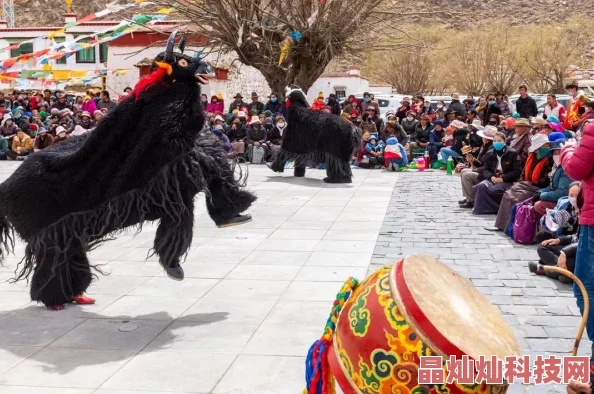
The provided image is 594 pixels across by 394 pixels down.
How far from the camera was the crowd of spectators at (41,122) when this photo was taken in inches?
682

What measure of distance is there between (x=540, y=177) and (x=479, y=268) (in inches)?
79.0

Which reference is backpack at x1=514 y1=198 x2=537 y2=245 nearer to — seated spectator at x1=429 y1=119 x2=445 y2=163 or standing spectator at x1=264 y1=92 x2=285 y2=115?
seated spectator at x1=429 y1=119 x2=445 y2=163

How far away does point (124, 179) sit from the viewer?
5.73m

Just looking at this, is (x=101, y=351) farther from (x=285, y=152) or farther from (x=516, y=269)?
(x=285, y=152)

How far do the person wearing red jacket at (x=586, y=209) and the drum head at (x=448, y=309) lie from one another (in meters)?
1.56

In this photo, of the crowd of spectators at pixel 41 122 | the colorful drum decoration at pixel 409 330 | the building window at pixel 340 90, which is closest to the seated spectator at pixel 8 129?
the crowd of spectators at pixel 41 122

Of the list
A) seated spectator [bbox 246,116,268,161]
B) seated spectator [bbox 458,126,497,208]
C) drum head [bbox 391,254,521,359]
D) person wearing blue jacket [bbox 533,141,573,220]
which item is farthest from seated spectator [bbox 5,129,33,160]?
drum head [bbox 391,254,521,359]

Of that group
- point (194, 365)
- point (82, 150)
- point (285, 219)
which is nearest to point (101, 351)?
point (194, 365)

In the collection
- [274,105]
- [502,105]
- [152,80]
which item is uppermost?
[152,80]

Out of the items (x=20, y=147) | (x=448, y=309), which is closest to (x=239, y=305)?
(x=448, y=309)

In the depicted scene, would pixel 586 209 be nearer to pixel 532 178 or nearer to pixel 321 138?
pixel 532 178

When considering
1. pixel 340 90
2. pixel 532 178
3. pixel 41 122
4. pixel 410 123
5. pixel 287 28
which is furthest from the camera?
pixel 340 90

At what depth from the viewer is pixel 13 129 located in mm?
19359

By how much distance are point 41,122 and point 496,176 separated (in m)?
14.1
